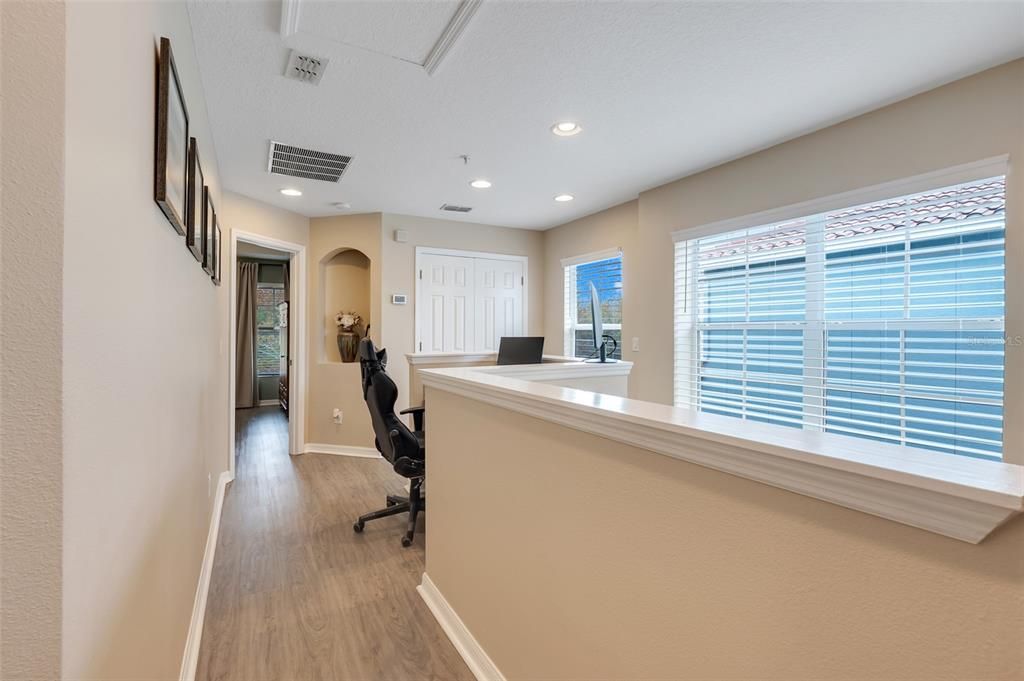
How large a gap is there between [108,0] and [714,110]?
263cm

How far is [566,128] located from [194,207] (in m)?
2.00

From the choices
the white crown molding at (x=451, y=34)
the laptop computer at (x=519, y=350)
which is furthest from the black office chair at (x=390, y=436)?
the white crown molding at (x=451, y=34)

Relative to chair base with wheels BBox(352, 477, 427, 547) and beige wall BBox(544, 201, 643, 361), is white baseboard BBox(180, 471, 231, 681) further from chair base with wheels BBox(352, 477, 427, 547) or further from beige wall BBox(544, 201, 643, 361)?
beige wall BBox(544, 201, 643, 361)

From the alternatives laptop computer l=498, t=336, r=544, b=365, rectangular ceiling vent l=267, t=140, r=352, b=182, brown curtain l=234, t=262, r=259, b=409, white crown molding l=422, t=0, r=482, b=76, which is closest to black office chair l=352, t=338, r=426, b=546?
laptop computer l=498, t=336, r=544, b=365

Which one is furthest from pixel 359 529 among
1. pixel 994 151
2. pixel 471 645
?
pixel 994 151

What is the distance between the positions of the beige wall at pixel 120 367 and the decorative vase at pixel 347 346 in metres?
3.42

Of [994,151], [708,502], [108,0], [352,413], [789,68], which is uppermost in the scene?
[789,68]

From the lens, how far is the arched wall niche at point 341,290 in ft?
16.1

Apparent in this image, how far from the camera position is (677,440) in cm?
88

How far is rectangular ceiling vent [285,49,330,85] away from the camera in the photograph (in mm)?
2000

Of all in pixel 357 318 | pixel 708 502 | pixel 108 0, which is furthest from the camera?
pixel 357 318

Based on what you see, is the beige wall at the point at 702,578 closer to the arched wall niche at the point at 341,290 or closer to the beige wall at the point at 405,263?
the beige wall at the point at 405,263

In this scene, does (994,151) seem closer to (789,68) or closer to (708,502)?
(789,68)

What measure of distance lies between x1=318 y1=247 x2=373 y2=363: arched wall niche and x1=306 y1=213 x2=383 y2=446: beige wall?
0.27 feet
